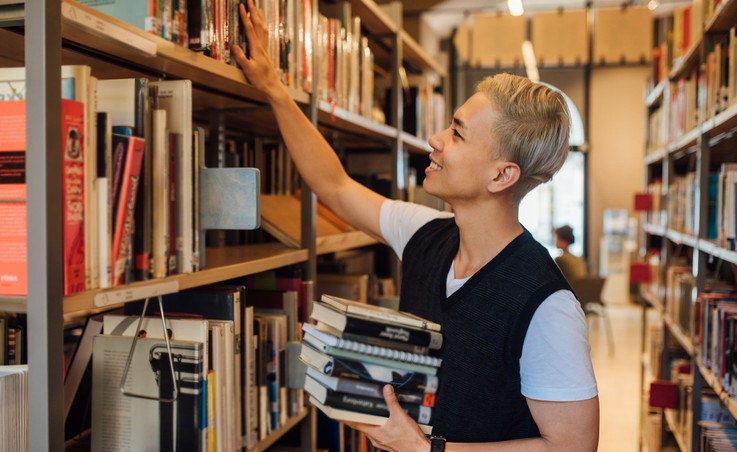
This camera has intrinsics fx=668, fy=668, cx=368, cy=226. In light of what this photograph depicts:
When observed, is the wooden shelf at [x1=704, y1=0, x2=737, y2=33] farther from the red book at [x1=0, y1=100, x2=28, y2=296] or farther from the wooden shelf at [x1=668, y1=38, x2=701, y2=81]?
the red book at [x1=0, y1=100, x2=28, y2=296]

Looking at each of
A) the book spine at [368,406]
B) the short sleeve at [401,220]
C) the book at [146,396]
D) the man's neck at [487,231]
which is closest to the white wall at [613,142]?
the short sleeve at [401,220]

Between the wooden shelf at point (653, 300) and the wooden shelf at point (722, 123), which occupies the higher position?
the wooden shelf at point (722, 123)

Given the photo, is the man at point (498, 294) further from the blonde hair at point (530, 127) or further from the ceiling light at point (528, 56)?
the ceiling light at point (528, 56)

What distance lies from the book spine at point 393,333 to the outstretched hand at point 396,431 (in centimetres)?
10

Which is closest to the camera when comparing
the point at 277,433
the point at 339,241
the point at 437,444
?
the point at 437,444

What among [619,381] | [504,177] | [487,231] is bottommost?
[619,381]

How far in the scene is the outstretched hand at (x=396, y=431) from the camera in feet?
4.07

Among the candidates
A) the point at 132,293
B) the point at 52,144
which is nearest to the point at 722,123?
the point at 132,293

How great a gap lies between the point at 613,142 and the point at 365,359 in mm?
10387

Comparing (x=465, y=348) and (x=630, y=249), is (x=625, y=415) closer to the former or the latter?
(x=465, y=348)

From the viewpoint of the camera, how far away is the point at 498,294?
58.7 inches

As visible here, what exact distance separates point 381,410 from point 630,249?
32.1 ft

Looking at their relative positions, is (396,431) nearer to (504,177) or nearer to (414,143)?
(504,177)

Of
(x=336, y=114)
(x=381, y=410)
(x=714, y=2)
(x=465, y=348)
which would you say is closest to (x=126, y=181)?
(x=381, y=410)
